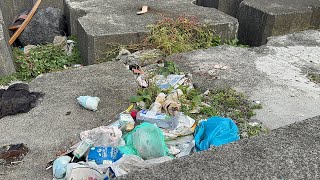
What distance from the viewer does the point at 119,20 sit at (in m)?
4.97

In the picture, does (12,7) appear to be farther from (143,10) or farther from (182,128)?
(182,128)

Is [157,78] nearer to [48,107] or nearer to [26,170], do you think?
[48,107]

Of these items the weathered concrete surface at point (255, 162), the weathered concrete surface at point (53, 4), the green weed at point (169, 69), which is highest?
the weathered concrete surface at point (255, 162)

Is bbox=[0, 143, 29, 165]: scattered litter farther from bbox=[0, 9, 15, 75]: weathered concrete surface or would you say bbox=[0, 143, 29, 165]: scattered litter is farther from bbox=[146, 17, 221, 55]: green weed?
bbox=[146, 17, 221, 55]: green weed

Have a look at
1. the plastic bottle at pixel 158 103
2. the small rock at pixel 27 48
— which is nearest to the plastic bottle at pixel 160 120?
the plastic bottle at pixel 158 103

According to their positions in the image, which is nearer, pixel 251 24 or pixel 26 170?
pixel 26 170

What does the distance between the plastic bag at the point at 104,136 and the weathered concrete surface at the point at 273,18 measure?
3168mm

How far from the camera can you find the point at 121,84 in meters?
3.84

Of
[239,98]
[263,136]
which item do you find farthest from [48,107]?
[263,136]

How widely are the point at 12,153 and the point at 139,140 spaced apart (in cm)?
103

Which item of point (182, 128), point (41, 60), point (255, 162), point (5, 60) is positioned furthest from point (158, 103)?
point (41, 60)

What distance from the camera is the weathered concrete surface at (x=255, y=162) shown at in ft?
4.92

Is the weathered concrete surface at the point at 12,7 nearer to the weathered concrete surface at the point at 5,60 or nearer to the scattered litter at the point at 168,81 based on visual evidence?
the weathered concrete surface at the point at 5,60

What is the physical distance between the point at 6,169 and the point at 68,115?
796 millimetres
